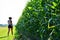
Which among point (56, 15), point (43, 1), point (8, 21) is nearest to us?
point (56, 15)

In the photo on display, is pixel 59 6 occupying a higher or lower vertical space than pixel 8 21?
higher

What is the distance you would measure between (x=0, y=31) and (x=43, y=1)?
629 inches

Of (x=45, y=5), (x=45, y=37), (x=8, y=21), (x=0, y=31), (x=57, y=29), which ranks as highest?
(x=45, y=5)

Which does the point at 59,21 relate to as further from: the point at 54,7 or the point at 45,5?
the point at 45,5

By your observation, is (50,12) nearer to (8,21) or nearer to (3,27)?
(8,21)

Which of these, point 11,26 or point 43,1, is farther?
point 11,26

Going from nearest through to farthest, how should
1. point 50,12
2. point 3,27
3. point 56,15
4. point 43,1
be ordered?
point 56,15, point 50,12, point 43,1, point 3,27

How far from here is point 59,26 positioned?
4.52 m

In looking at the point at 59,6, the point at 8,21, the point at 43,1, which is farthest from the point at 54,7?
the point at 8,21

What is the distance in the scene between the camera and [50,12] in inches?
190

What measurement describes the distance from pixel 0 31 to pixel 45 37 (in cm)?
1567

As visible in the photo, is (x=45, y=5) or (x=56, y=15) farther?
(x=45, y=5)

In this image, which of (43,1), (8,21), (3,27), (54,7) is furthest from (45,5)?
(3,27)

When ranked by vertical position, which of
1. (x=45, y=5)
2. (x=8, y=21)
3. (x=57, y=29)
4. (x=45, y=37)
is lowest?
(x=8, y=21)
